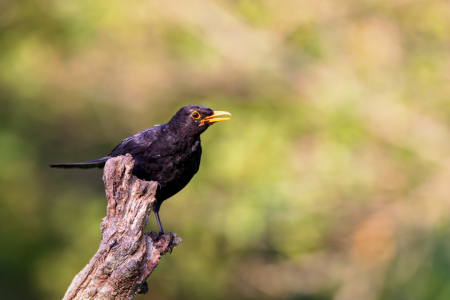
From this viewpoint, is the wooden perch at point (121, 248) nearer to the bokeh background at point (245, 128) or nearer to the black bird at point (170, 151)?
the black bird at point (170, 151)

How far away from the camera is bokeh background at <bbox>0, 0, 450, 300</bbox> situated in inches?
345

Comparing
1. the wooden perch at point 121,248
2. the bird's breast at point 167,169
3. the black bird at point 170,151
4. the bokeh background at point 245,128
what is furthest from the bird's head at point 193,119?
the bokeh background at point 245,128

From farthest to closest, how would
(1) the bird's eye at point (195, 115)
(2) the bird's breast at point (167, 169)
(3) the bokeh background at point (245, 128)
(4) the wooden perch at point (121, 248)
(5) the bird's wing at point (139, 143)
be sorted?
(3) the bokeh background at point (245, 128) < (1) the bird's eye at point (195, 115) < (5) the bird's wing at point (139, 143) < (2) the bird's breast at point (167, 169) < (4) the wooden perch at point (121, 248)

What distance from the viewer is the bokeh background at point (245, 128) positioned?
345 inches

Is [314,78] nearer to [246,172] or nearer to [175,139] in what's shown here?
[246,172]

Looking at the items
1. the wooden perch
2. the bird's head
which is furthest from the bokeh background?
the wooden perch

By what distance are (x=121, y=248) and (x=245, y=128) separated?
6.56 meters

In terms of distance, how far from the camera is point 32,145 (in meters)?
9.71

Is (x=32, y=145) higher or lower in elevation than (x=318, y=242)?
higher

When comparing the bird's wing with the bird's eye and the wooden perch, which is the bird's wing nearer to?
the bird's eye

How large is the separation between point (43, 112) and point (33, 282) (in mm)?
3231

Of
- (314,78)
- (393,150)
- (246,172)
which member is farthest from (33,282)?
(393,150)

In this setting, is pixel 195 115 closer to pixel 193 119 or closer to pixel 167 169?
pixel 193 119

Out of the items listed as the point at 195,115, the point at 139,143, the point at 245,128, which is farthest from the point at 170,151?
the point at 245,128
